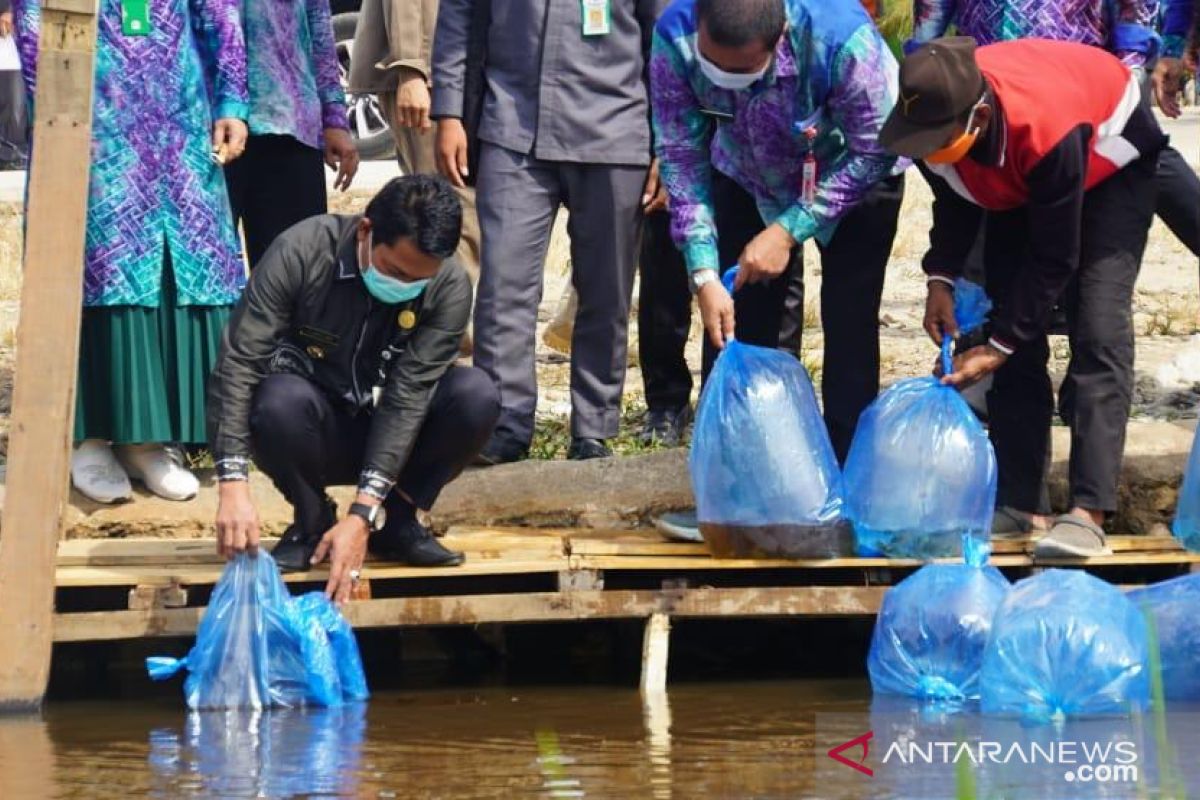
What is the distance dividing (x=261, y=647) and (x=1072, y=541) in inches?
83.5

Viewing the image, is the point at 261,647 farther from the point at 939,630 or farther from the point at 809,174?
the point at 809,174

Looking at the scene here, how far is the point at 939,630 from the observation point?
575 cm

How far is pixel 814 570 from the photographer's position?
640 cm

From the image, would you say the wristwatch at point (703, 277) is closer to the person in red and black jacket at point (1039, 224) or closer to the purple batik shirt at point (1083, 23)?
the person in red and black jacket at point (1039, 224)

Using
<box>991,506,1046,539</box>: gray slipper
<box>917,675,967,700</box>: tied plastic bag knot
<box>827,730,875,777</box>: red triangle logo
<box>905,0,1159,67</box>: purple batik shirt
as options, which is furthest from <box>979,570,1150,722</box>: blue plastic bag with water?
<box>905,0,1159,67</box>: purple batik shirt

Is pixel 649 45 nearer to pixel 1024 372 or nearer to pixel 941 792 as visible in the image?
pixel 1024 372

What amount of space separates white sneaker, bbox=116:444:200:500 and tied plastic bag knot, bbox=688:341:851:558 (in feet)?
5.10

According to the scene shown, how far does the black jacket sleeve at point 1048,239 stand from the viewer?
587 centimetres

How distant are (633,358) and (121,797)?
466 cm

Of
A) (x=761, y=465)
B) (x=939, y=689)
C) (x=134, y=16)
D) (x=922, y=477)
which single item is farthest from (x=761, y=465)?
(x=134, y=16)

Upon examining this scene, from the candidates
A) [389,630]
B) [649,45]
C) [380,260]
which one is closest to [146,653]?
[389,630]

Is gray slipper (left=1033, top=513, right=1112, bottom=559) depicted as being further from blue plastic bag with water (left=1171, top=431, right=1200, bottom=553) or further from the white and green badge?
the white and green badge

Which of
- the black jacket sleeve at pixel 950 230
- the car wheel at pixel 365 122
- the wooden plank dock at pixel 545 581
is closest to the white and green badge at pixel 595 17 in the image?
the black jacket sleeve at pixel 950 230

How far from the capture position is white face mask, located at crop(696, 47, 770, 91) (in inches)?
242
